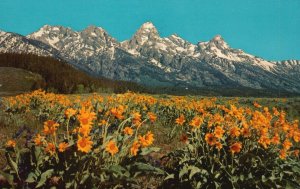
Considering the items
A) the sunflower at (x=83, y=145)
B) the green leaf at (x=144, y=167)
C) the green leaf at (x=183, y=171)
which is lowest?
the green leaf at (x=183, y=171)

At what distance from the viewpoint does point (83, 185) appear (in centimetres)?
475

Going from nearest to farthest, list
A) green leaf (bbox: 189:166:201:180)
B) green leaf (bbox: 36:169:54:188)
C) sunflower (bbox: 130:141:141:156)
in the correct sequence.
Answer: green leaf (bbox: 36:169:54:188) < sunflower (bbox: 130:141:141:156) < green leaf (bbox: 189:166:201:180)

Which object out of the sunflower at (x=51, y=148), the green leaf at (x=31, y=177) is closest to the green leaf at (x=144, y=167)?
the sunflower at (x=51, y=148)

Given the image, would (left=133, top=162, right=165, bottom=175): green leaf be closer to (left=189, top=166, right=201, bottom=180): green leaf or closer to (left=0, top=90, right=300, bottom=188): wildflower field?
(left=0, top=90, right=300, bottom=188): wildflower field

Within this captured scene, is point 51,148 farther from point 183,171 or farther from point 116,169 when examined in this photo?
point 183,171

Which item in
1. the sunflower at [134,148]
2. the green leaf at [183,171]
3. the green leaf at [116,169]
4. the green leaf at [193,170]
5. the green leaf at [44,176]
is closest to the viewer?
the green leaf at [44,176]

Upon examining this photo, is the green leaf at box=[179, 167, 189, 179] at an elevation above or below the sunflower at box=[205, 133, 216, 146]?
below

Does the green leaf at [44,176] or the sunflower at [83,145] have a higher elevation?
the sunflower at [83,145]

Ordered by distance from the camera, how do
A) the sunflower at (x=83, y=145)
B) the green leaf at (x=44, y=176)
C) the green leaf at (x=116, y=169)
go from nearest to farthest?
the sunflower at (x=83, y=145)
the green leaf at (x=44, y=176)
the green leaf at (x=116, y=169)


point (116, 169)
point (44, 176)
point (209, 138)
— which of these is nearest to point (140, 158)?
point (116, 169)

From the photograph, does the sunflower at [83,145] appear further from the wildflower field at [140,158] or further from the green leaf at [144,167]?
the green leaf at [144,167]

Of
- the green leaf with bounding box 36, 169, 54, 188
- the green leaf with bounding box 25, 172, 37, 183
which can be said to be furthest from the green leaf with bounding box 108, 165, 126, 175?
the green leaf with bounding box 25, 172, 37, 183

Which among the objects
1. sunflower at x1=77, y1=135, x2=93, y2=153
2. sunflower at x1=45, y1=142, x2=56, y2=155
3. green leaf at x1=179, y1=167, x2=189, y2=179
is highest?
sunflower at x1=77, y1=135, x2=93, y2=153

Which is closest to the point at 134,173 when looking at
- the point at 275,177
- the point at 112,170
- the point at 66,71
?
the point at 112,170
